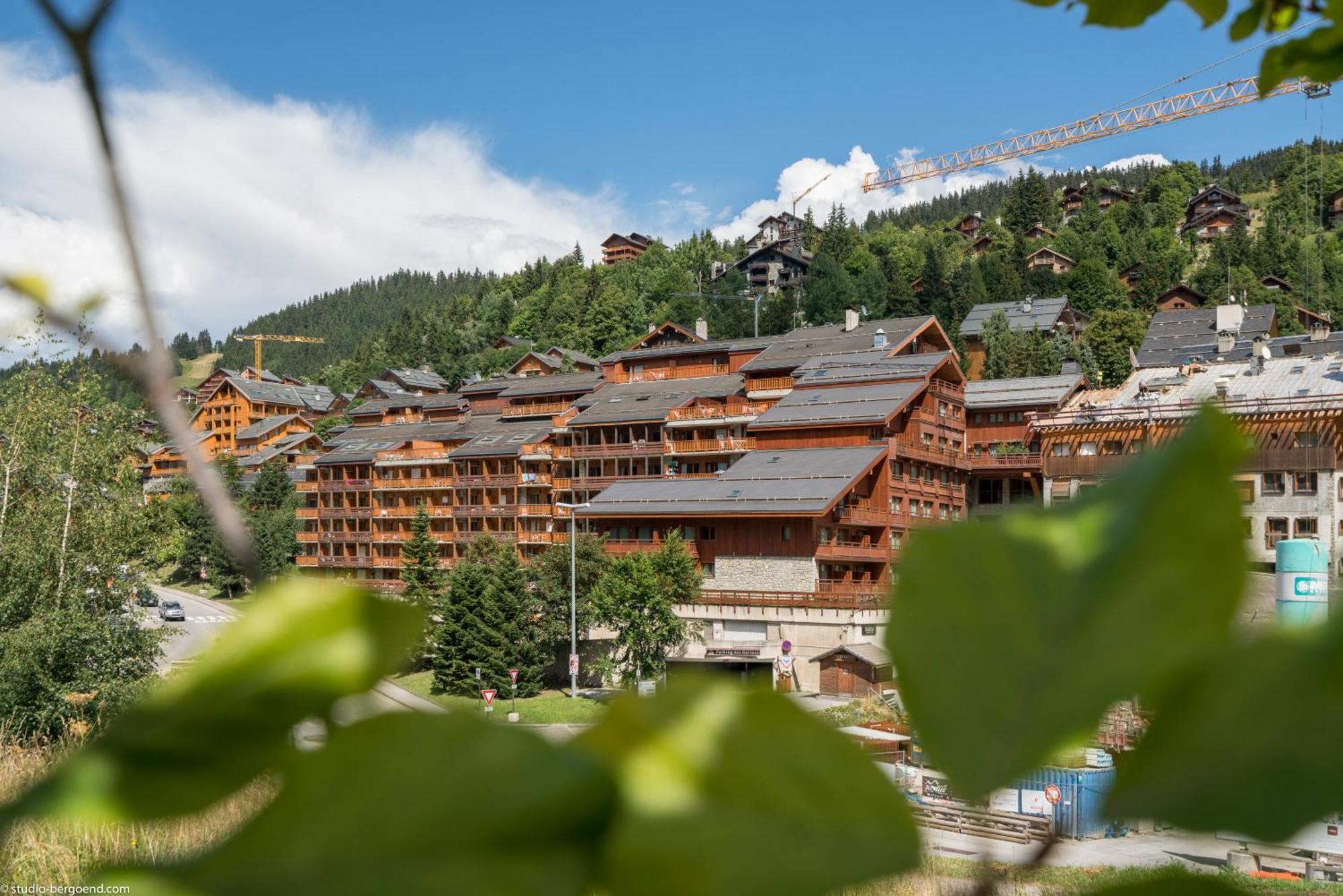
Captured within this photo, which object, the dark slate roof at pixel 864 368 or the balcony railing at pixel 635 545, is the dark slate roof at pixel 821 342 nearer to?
the dark slate roof at pixel 864 368

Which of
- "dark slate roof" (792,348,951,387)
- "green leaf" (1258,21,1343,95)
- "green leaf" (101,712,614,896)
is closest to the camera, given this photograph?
"green leaf" (101,712,614,896)

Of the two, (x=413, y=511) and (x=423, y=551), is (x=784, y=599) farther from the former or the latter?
(x=413, y=511)

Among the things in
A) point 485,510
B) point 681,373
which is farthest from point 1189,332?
point 485,510

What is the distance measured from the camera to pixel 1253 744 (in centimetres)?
26

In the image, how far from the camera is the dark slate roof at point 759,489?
24141 millimetres

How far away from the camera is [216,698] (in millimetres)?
265

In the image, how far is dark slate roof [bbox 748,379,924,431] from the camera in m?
23.5

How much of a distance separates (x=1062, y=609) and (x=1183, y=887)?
7 centimetres

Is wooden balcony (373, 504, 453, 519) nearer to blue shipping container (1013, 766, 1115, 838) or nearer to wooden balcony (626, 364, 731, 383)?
wooden balcony (626, 364, 731, 383)

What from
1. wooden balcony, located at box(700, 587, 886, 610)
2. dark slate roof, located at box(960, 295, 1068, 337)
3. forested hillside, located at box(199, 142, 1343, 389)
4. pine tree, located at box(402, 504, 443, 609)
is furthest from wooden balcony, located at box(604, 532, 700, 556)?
dark slate roof, located at box(960, 295, 1068, 337)

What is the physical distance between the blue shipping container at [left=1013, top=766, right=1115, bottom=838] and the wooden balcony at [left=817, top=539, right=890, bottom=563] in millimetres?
23936

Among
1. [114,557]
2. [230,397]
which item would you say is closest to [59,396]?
[114,557]

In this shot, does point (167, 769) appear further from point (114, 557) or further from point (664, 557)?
point (664, 557)

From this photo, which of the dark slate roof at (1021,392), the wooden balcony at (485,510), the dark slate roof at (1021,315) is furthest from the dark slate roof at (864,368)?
the dark slate roof at (1021,315)
